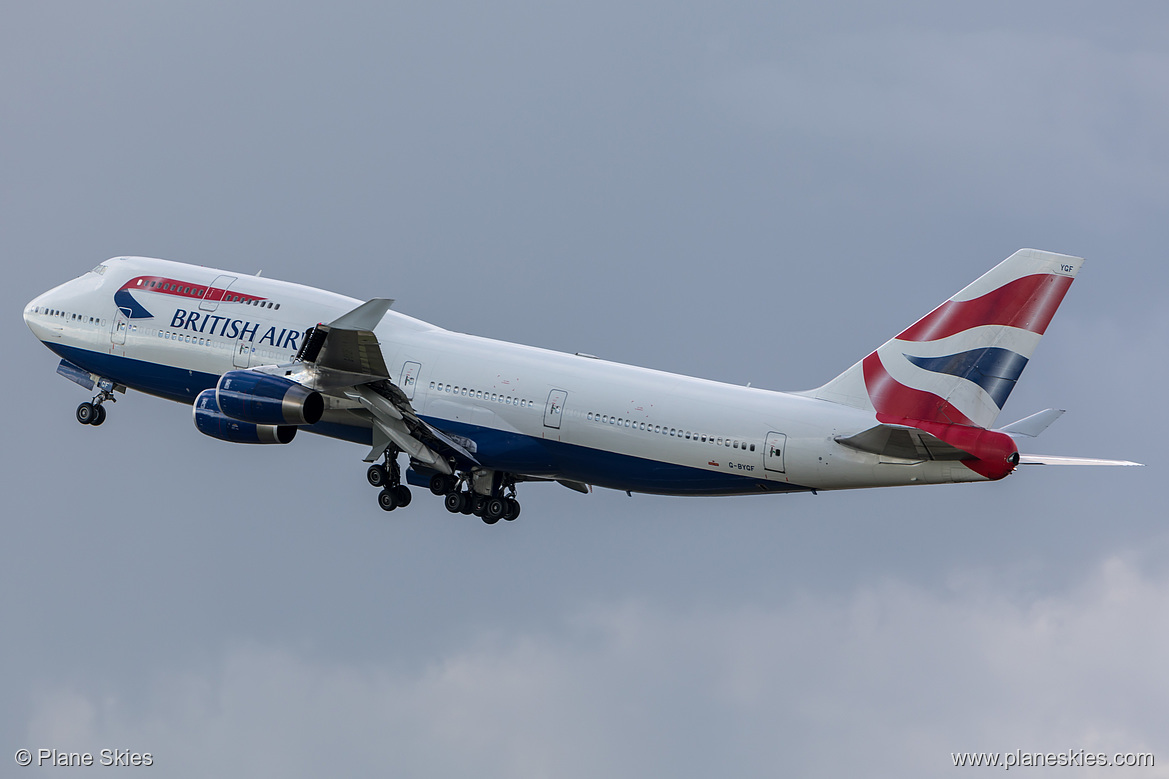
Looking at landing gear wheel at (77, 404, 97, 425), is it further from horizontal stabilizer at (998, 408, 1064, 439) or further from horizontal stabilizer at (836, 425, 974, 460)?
horizontal stabilizer at (998, 408, 1064, 439)

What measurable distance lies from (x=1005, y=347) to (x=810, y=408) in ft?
17.2

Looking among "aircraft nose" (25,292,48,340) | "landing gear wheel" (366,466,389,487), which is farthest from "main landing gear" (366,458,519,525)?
"aircraft nose" (25,292,48,340)

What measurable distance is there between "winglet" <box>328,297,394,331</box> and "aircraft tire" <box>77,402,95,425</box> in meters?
13.7

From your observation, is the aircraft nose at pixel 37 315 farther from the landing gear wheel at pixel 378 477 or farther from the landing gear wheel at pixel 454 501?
the landing gear wheel at pixel 454 501

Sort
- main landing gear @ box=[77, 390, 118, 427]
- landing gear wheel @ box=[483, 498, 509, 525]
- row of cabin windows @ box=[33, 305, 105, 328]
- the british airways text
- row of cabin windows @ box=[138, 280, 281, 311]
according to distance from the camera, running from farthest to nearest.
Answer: main landing gear @ box=[77, 390, 118, 427] < row of cabin windows @ box=[33, 305, 105, 328] < row of cabin windows @ box=[138, 280, 281, 311] < landing gear wheel @ box=[483, 498, 509, 525] < the british airways text

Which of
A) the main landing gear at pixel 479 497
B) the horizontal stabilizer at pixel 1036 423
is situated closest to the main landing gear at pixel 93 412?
the main landing gear at pixel 479 497

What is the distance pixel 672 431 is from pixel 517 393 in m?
4.76

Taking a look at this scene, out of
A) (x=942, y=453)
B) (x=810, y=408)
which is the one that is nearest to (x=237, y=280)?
(x=810, y=408)

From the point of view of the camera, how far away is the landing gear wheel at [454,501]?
48062 millimetres

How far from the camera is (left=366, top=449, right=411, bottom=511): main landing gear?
158ft

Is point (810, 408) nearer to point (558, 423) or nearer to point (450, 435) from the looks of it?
point (558, 423)

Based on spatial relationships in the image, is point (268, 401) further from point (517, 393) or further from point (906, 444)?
point (906, 444)

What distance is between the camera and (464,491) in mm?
→ 48500

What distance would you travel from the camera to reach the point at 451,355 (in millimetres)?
46812
